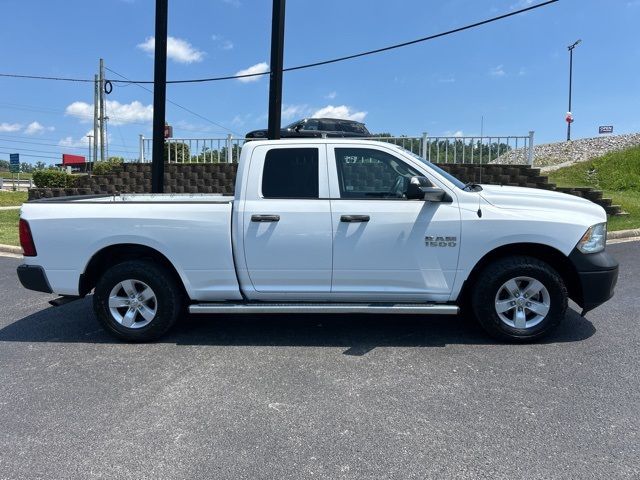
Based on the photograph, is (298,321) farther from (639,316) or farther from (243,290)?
(639,316)

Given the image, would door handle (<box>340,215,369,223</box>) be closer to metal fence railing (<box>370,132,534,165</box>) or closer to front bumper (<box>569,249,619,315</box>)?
front bumper (<box>569,249,619,315</box>)

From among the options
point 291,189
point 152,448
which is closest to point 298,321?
point 291,189

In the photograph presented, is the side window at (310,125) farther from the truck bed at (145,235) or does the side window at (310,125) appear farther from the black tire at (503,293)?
the black tire at (503,293)

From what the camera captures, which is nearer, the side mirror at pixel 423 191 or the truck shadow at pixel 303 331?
the side mirror at pixel 423 191

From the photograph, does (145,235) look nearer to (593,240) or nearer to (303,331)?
(303,331)

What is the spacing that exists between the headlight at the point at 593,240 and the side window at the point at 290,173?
2.48m

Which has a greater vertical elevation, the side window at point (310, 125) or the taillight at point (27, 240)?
the side window at point (310, 125)

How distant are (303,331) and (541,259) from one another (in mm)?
2452

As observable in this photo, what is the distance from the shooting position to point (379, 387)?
3684mm

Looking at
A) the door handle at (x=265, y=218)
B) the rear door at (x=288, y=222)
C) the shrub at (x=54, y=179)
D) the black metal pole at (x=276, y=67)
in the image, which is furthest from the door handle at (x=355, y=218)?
the shrub at (x=54, y=179)

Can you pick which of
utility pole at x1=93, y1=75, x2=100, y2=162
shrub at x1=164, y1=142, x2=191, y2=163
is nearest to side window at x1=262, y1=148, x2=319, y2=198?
shrub at x1=164, y1=142, x2=191, y2=163

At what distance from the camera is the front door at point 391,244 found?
445 centimetres

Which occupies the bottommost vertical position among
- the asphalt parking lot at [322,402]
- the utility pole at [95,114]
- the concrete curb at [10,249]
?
the asphalt parking lot at [322,402]

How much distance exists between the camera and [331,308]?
449cm
